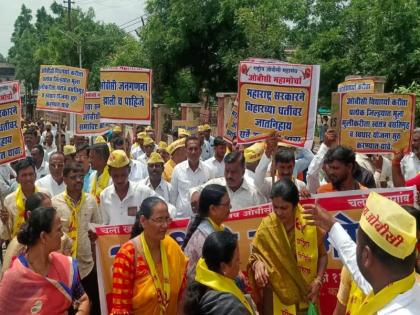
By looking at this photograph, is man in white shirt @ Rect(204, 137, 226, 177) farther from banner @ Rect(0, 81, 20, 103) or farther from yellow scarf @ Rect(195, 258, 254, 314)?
yellow scarf @ Rect(195, 258, 254, 314)

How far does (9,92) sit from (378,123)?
431cm

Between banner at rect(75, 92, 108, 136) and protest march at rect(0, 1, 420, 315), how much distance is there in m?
3.75

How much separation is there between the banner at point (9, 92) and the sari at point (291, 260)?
4355 mm

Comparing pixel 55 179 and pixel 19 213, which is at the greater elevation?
pixel 55 179

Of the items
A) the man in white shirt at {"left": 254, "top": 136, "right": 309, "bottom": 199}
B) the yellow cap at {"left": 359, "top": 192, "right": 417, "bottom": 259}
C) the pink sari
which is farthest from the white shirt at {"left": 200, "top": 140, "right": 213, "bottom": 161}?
the yellow cap at {"left": 359, "top": 192, "right": 417, "bottom": 259}

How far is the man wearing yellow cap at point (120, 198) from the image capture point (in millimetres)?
5531

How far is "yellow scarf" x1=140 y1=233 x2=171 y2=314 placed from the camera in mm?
3828

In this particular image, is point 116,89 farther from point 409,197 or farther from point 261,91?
point 409,197

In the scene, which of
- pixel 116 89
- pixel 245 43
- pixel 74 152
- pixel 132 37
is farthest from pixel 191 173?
pixel 132 37

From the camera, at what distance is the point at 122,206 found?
218 inches

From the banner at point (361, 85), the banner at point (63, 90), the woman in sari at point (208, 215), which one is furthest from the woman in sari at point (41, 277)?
the banner at point (63, 90)

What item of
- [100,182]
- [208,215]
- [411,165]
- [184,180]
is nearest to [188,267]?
[208,215]

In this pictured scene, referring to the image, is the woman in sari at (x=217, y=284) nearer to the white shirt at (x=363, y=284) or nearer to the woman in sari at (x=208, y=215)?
the white shirt at (x=363, y=284)

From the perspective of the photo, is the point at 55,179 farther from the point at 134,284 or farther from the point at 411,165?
the point at 411,165
